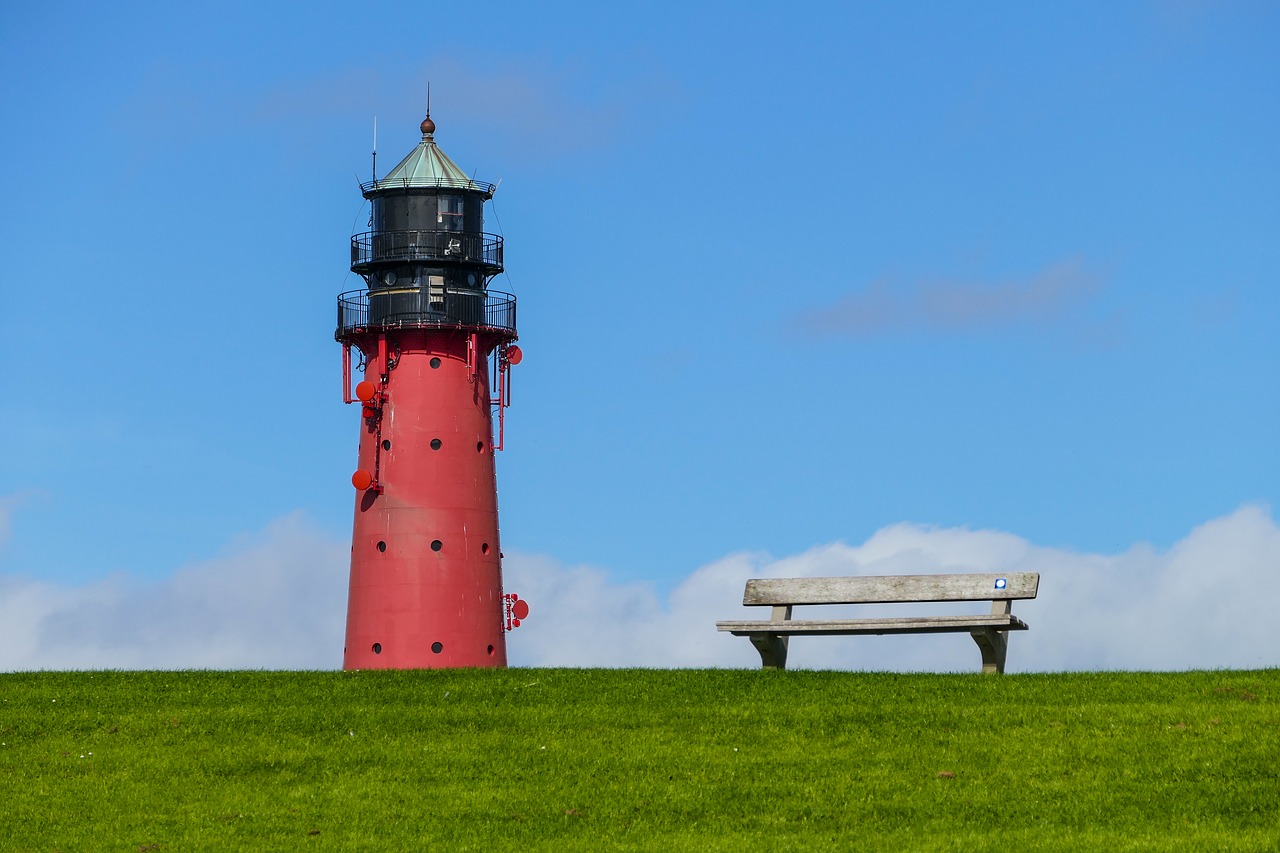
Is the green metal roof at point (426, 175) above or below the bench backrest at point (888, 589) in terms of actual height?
above

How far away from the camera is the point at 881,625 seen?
25.4m

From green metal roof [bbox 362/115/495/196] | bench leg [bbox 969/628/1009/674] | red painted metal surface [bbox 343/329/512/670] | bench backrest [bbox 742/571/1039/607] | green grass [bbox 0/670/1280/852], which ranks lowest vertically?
green grass [bbox 0/670/1280/852]

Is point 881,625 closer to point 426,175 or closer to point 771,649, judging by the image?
point 771,649

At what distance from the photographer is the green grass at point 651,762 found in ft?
65.4

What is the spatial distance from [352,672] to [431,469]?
11.9 meters

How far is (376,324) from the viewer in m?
39.8

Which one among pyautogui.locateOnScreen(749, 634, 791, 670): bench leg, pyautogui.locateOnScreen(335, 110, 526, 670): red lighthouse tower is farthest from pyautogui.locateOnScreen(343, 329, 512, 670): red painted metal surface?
pyautogui.locateOnScreen(749, 634, 791, 670): bench leg

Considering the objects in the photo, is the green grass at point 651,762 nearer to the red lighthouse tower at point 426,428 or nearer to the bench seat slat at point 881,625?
the bench seat slat at point 881,625

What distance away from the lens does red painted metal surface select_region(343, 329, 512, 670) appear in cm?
3881

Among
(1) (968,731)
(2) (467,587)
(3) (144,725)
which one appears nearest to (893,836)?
(1) (968,731)

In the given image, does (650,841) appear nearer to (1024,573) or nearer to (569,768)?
(569,768)

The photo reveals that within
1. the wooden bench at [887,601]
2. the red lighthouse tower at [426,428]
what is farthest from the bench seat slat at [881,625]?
the red lighthouse tower at [426,428]

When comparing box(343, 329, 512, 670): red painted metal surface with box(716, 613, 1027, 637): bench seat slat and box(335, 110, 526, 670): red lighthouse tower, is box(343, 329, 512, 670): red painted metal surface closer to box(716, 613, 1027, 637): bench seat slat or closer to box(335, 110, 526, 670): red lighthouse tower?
box(335, 110, 526, 670): red lighthouse tower

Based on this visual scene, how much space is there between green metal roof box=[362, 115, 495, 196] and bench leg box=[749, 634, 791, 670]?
16700 mm
